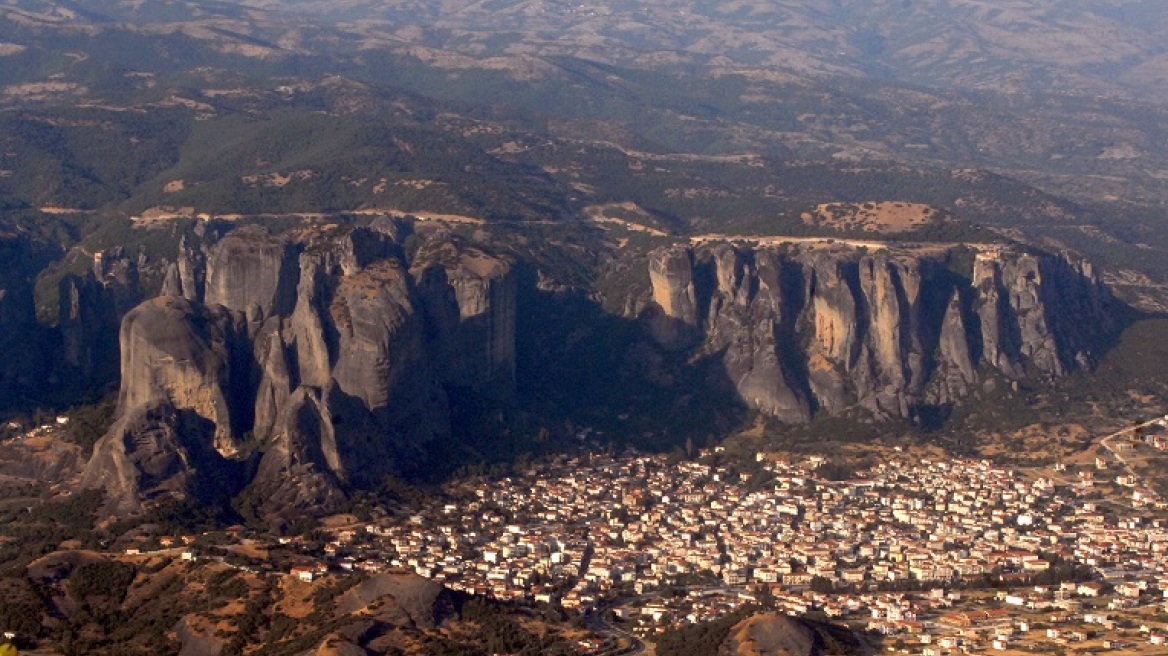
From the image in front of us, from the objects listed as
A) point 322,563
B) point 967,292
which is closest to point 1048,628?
point 322,563

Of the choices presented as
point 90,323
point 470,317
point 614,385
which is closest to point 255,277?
point 470,317

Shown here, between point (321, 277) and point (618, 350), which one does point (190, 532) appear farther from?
point (618, 350)

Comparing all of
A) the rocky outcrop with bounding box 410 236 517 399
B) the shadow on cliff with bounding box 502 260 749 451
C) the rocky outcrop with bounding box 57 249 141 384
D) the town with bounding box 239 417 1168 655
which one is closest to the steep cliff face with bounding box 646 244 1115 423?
the shadow on cliff with bounding box 502 260 749 451

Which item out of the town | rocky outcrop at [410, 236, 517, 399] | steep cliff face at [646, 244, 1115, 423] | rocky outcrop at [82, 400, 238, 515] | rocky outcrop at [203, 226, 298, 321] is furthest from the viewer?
steep cliff face at [646, 244, 1115, 423]

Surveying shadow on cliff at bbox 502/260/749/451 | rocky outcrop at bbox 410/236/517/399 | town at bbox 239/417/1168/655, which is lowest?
shadow on cliff at bbox 502/260/749/451

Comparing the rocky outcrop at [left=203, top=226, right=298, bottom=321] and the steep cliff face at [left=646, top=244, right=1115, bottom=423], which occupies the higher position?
the rocky outcrop at [left=203, top=226, right=298, bottom=321]

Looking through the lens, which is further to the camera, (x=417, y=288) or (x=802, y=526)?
(x=417, y=288)

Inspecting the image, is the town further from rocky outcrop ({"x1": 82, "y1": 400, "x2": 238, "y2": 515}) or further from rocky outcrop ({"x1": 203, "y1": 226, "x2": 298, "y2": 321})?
rocky outcrop ({"x1": 203, "y1": 226, "x2": 298, "y2": 321})

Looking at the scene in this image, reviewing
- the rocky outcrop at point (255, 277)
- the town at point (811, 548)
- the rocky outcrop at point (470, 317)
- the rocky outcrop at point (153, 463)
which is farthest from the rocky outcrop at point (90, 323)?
the town at point (811, 548)
